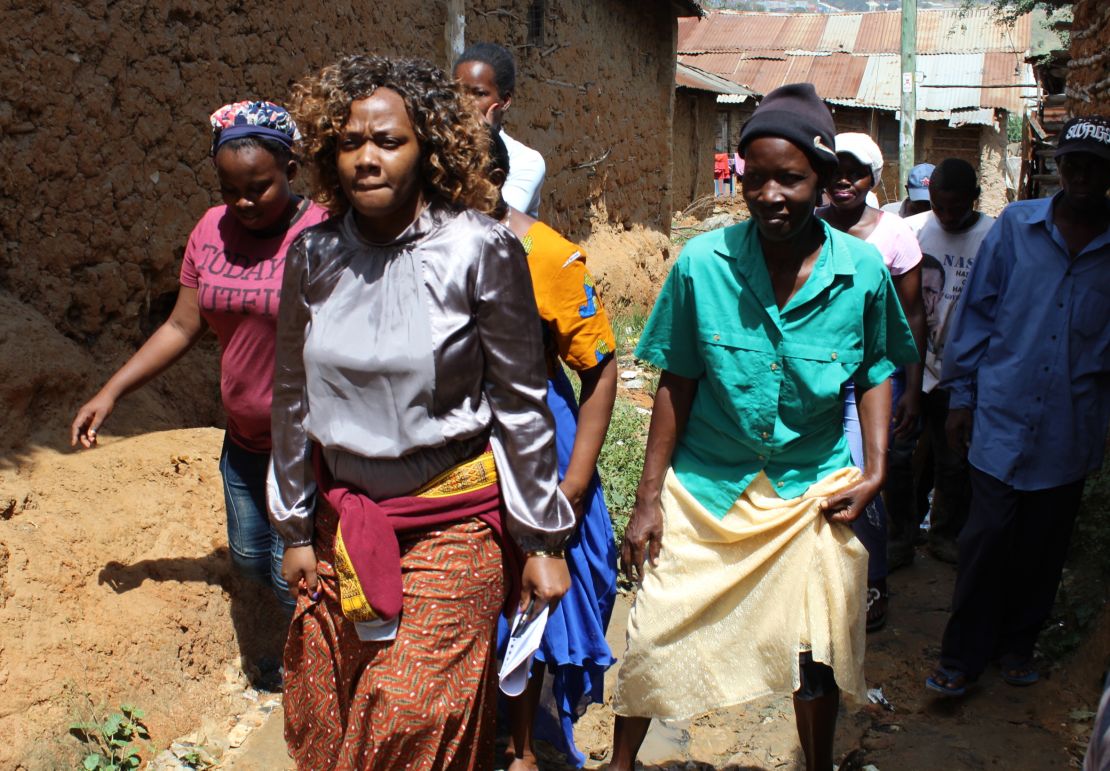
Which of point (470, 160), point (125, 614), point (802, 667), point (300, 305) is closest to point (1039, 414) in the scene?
point (802, 667)

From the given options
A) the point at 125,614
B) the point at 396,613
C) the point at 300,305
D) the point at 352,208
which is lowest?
the point at 125,614

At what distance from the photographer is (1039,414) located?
3645 mm

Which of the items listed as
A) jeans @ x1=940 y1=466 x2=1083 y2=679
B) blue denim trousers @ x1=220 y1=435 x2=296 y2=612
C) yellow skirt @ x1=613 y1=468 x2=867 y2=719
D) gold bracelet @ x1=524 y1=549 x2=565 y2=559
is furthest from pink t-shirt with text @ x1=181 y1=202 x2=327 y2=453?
jeans @ x1=940 y1=466 x2=1083 y2=679

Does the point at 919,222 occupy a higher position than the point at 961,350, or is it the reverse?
the point at 919,222

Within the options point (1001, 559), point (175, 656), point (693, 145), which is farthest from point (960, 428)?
point (693, 145)

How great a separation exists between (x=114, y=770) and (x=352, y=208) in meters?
1.87

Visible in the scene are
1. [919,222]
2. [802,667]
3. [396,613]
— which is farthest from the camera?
[919,222]

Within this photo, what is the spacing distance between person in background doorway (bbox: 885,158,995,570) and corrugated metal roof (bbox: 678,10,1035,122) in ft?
62.8

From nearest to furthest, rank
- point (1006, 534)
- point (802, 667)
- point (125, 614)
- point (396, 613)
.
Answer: point (396, 613) → point (802, 667) → point (125, 614) → point (1006, 534)

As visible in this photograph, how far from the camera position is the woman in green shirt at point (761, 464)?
8.89 ft

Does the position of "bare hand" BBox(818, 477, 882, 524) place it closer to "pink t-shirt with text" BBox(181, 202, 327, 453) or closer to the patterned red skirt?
the patterned red skirt

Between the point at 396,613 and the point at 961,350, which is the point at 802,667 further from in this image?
the point at 961,350

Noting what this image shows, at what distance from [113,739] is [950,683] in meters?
2.82

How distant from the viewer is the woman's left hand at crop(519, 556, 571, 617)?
2.45 metres
